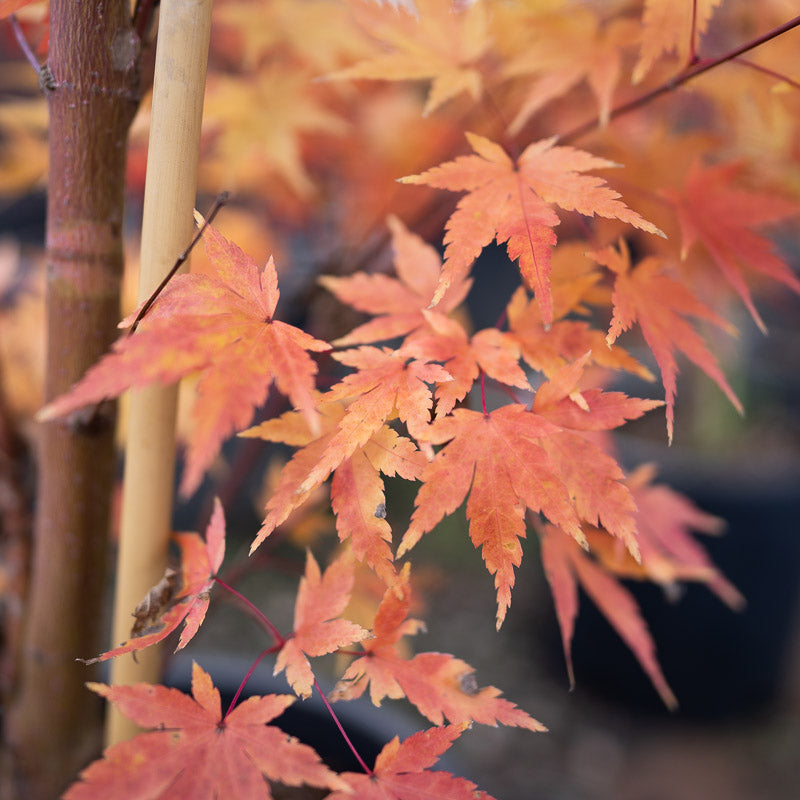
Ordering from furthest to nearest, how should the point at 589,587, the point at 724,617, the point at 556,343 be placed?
1. the point at 724,617
2. the point at 589,587
3. the point at 556,343

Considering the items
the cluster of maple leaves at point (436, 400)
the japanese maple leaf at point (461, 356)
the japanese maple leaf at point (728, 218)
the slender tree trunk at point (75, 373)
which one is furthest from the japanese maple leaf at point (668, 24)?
the slender tree trunk at point (75, 373)

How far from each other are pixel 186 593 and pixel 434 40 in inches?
19.8

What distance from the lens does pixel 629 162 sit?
725 millimetres

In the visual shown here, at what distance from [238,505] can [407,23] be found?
1.21 meters

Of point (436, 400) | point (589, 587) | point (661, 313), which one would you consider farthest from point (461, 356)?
point (589, 587)

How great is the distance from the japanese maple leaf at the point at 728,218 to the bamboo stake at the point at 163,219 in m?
0.35

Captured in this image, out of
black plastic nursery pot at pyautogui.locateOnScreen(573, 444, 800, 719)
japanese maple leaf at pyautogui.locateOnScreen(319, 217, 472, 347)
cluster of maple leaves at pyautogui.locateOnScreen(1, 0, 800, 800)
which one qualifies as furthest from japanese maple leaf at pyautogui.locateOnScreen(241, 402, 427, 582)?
black plastic nursery pot at pyautogui.locateOnScreen(573, 444, 800, 719)

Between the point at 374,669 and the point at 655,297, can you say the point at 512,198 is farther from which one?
the point at 374,669

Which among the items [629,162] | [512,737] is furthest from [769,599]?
→ [629,162]

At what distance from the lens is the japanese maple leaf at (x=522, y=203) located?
15.1 inches

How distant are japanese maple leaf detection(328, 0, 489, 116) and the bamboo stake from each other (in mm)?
195

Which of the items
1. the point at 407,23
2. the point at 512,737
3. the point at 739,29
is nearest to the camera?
the point at 407,23

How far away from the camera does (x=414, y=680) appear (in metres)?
0.42

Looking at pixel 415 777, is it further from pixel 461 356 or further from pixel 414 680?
pixel 461 356
